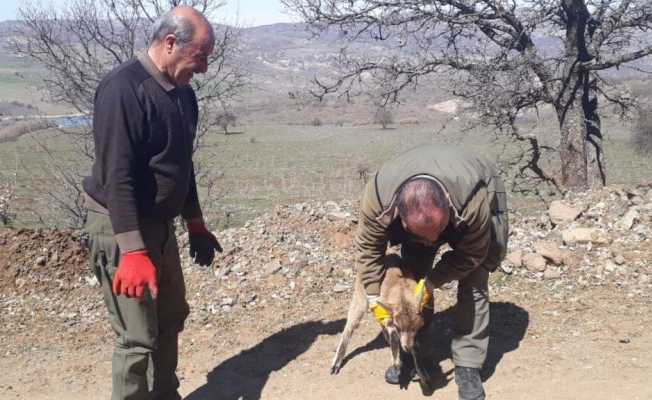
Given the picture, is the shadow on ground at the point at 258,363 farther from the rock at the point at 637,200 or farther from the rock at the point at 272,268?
the rock at the point at 637,200

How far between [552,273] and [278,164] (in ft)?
68.1

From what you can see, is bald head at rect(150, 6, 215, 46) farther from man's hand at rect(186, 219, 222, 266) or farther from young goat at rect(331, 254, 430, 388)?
young goat at rect(331, 254, 430, 388)

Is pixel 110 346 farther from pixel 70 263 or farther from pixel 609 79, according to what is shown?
pixel 609 79

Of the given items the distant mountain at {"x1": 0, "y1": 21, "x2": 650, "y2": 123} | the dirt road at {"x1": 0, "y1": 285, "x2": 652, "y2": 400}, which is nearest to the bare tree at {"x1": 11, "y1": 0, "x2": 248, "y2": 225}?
the distant mountain at {"x1": 0, "y1": 21, "x2": 650, "y2": 123}

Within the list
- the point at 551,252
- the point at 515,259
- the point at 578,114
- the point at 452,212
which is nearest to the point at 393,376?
the point at 452,212

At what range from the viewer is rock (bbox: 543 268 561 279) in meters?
5.40

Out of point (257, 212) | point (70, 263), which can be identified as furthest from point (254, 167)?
point (70, 263)

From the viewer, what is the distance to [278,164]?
25734mm

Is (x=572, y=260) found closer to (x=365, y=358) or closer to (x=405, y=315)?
(x=365, y=358)

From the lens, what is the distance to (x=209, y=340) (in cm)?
485

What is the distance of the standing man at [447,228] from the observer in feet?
9.65

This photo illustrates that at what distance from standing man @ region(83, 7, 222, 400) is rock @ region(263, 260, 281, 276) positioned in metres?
2.20

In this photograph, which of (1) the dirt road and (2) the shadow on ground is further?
(2) the shadow on ground

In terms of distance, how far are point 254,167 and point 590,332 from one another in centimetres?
2086
